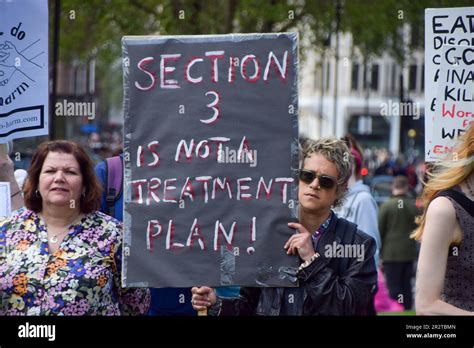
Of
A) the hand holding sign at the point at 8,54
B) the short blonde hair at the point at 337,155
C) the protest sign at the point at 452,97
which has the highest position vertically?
the hand holding sign at the point at 8,54

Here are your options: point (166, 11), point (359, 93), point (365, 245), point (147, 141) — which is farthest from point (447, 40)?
point (359, 93)

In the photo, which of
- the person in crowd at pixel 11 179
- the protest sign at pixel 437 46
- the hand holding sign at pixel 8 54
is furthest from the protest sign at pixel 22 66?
the protest sign at pixel 437 46

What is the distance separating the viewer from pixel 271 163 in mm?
5207

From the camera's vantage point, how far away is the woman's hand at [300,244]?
5.10m

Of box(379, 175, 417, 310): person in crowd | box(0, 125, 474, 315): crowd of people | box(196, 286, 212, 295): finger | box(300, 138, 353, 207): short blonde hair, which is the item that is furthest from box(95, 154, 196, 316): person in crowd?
box(379, 175, 417, 310): person in crowd

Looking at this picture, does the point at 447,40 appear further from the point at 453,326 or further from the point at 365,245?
the point at 453,326

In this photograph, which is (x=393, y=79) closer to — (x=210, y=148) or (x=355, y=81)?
(x=355, y=81)

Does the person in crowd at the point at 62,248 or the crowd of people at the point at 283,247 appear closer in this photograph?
the crowd of people at the point at 283,247

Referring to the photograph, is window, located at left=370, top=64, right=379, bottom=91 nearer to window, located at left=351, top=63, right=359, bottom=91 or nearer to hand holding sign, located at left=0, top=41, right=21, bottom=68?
window, located at left=351, top=63, right=359, bottom=91

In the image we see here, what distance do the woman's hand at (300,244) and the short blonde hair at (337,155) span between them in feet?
0.96

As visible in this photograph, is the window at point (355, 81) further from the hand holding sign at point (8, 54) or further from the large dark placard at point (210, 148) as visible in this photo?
the large dark placard at point (210, 148)

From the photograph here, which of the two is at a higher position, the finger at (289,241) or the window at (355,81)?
the window at (355,81)

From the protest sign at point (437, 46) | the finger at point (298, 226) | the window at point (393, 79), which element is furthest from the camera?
the window at point (393, 79)

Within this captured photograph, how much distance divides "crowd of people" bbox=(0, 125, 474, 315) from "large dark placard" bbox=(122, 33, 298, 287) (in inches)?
4.8
